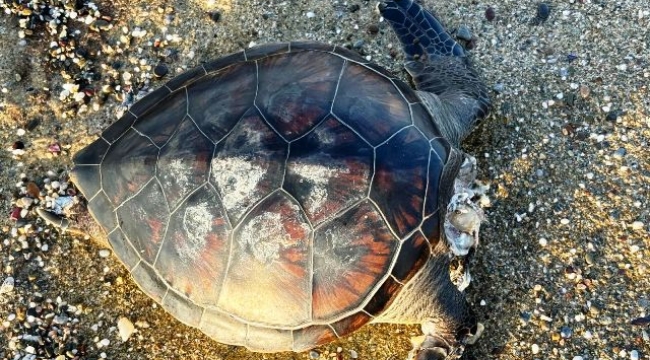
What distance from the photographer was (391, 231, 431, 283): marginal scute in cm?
323

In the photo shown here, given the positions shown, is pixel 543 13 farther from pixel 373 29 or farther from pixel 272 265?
pixel 272 265

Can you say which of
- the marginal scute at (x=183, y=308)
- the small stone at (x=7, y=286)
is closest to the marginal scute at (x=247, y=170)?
the marginal scute at (x=183, y=308)

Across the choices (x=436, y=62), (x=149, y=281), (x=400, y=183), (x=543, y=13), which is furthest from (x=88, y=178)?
(x=543, y=13)

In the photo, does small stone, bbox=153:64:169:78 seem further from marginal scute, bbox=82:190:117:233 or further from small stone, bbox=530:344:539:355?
small stone, bbox=530:344:539:355

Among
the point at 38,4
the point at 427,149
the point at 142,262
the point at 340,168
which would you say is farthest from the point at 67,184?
the point at 427,149

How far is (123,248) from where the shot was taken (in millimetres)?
3588

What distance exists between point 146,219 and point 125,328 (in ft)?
3.05

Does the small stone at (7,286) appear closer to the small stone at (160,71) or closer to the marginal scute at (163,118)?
the marginal scute at (163,118)

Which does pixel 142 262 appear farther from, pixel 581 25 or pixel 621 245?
pixel 581 25

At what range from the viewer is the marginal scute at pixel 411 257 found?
10.6 feet

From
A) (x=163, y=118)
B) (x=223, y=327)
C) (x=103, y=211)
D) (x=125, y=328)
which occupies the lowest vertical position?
(x=125, y=328)

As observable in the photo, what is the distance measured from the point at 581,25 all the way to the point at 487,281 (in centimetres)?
201

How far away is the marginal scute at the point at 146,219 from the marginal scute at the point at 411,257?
1.29m

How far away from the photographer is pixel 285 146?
3186 mm
